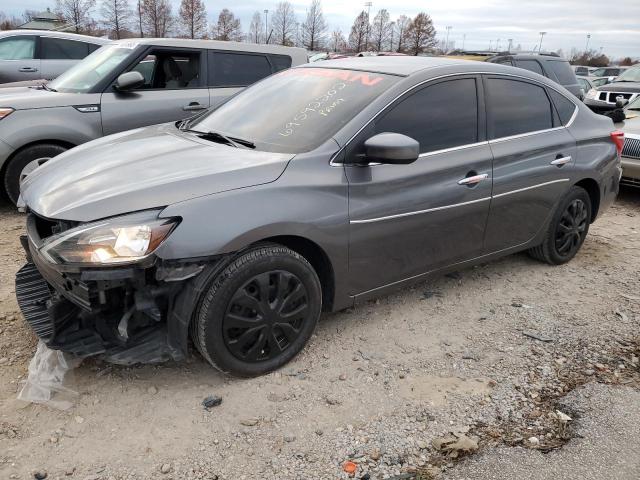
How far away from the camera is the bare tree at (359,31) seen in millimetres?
58750

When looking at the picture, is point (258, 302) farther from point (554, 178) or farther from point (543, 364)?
point (554, 178)

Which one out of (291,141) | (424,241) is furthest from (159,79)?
(424,241)

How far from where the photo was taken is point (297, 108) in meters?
3.44

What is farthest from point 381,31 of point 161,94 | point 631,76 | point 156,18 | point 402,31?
point 161,94

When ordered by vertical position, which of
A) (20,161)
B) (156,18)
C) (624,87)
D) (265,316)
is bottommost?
(265,316)

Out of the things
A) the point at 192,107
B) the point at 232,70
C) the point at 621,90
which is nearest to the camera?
the point at 192,107

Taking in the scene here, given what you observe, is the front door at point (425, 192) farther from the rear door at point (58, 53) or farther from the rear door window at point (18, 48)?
the rear door window at point (18, 48)

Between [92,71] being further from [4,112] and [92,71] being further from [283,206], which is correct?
[283,206]

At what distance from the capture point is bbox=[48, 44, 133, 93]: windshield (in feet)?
19.0

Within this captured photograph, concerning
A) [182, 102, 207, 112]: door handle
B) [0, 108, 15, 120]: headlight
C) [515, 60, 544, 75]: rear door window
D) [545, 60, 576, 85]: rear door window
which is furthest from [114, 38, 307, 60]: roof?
[545, 60, 576, 85]: rear door window

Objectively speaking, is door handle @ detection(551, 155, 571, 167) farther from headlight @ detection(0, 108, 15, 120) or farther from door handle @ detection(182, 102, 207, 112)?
headlight @ detection(0, 108, 15, 120)

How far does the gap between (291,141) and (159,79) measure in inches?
140

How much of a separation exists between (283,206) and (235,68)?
4167 millimetres

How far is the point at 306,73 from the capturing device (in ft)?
12.7
